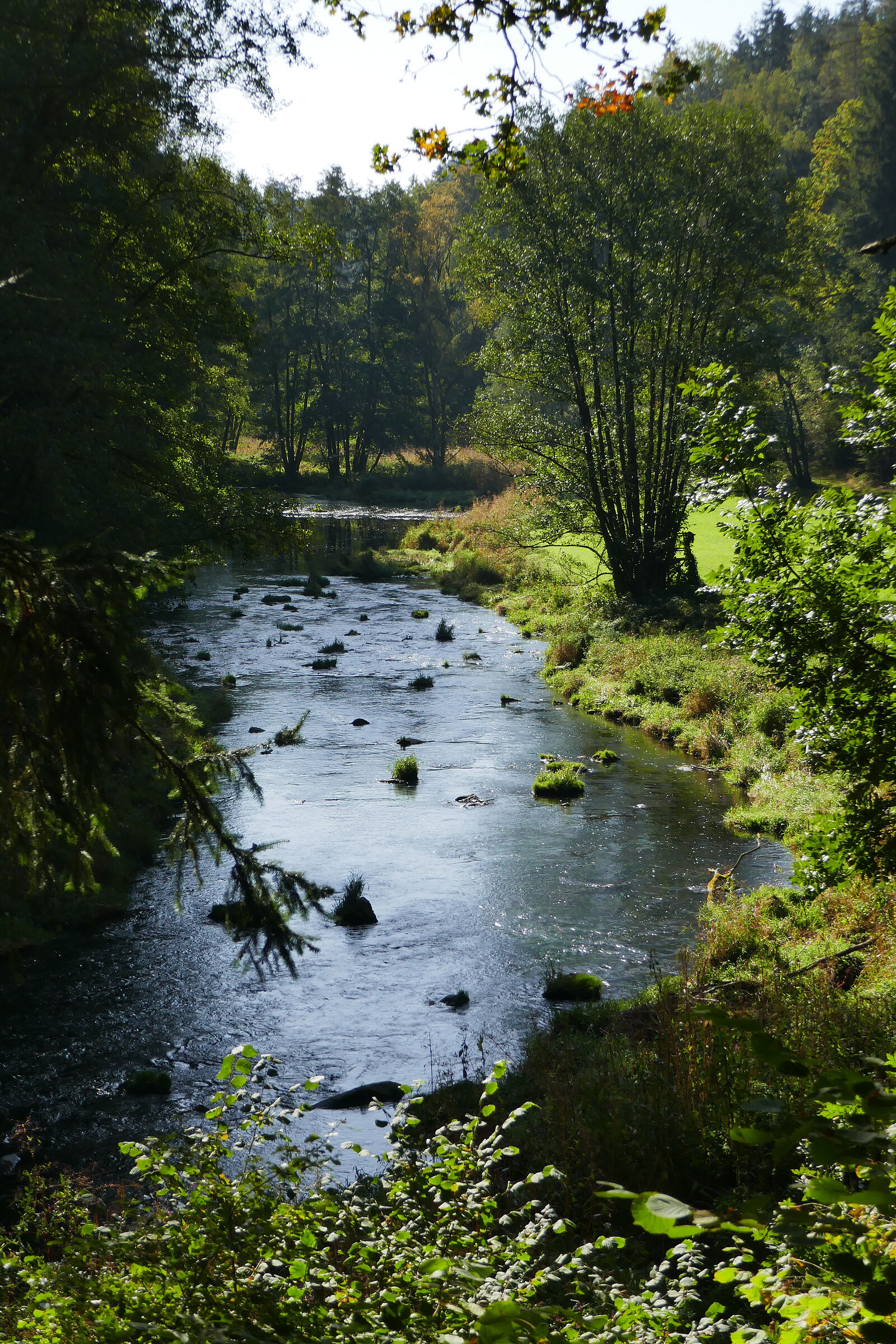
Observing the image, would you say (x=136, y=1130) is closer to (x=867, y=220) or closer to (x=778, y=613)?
(x=778, y=613)

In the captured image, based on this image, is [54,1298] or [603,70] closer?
[54,1298]

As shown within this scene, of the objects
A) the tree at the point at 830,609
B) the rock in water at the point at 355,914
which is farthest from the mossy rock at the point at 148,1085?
the tree at the point at 830,609

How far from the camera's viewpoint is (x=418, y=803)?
15812mm

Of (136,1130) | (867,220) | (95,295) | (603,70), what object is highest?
(867,220)

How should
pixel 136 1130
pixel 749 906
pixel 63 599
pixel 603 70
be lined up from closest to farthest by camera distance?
pixel 63 599, pixel 603 70, pixel 136 1130, pixel 749 906

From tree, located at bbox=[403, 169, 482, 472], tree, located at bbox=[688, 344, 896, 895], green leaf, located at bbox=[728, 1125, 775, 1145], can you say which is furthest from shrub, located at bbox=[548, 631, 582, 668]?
tree, located at bbox=[403, 169, 482, 472]

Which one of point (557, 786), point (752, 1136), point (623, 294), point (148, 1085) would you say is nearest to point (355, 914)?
point (148, 1085)

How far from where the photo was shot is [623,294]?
2489 centimetres

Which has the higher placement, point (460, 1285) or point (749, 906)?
point (460, 1285)

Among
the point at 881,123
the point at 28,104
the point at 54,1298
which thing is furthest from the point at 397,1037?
the point at 881,123

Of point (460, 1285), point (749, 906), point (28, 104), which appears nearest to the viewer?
point (460, 1285)

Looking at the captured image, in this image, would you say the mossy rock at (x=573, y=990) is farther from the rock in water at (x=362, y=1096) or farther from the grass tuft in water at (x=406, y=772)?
the grass tuft in water at (x=406, y=772)

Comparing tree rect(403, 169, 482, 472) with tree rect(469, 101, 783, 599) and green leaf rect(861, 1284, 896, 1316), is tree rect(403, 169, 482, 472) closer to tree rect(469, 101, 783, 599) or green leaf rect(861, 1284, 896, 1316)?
tree rect(469, 101, 783, 599)

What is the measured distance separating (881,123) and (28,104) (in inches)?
1999
